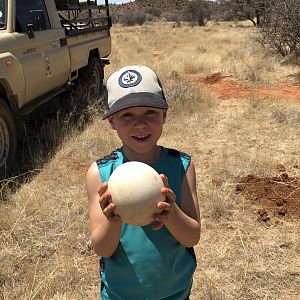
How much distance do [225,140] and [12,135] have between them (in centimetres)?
286

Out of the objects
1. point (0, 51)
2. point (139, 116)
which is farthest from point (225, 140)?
point (139, 116)

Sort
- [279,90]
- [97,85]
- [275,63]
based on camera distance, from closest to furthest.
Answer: [97,85] < [279,90] < [275,63]

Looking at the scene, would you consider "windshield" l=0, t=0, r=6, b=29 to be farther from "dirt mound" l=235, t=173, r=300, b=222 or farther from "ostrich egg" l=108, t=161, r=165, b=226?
"ostrich egg" l=108, t=161, r=165, b=226

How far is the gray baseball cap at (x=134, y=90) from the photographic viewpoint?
1.56 metres

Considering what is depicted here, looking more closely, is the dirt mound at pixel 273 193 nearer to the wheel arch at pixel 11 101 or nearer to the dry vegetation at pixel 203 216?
the dry vegetation at pixel 203 216

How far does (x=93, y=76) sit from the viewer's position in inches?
320

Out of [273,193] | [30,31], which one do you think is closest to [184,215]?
[273,193]

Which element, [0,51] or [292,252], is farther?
[0,51]

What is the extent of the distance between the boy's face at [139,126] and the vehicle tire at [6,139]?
10.4 feet

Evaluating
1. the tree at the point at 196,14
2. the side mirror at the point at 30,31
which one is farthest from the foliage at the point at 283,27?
the tree at the point at 196,14

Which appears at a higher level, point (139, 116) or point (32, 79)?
point (139, 116)

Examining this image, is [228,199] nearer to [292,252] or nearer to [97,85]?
[292,252]

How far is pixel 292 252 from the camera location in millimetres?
3443

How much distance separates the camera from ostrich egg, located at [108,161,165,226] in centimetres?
142
